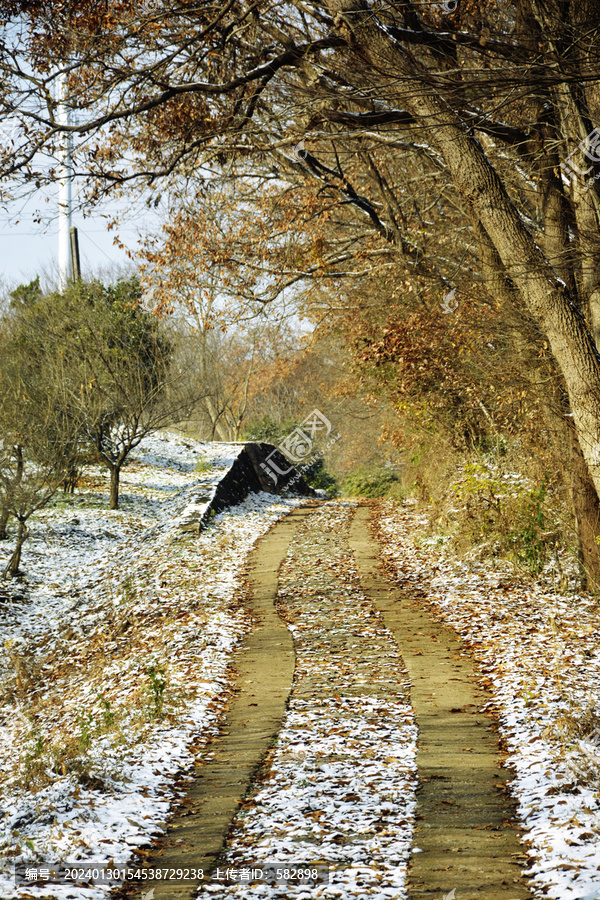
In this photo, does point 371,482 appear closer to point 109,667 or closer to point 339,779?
point 109,667

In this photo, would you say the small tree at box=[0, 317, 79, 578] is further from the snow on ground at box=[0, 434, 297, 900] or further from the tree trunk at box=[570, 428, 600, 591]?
the tree trunk at box=[570, 428, 600, 591]

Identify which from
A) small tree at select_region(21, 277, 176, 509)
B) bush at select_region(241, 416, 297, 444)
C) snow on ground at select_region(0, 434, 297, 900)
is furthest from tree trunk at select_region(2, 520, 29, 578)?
bush at select_region(241, 416, 297, 444)

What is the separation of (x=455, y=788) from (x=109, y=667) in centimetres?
498

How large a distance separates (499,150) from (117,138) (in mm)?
5305

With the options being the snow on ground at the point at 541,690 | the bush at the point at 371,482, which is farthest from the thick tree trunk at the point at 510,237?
the bush at the point at 371,482

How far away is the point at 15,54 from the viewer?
8.31 m

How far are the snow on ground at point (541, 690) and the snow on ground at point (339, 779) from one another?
0.77 meters

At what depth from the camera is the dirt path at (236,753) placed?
4.11m

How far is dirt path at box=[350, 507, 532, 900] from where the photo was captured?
3.74 m

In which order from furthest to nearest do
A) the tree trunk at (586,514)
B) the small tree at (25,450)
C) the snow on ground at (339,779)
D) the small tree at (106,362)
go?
the small tree at (106,362) → the small tree at (25,450) → the tree trunk at (586,514) → the snow on ground at (339,779)

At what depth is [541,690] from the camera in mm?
6113

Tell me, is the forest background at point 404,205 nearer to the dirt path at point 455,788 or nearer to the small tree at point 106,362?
the small tree at point 106,362

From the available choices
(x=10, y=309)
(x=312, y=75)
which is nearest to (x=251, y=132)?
(x=312, y=75)

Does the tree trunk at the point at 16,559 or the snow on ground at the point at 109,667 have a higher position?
the tree trunk at the point at 16,559
